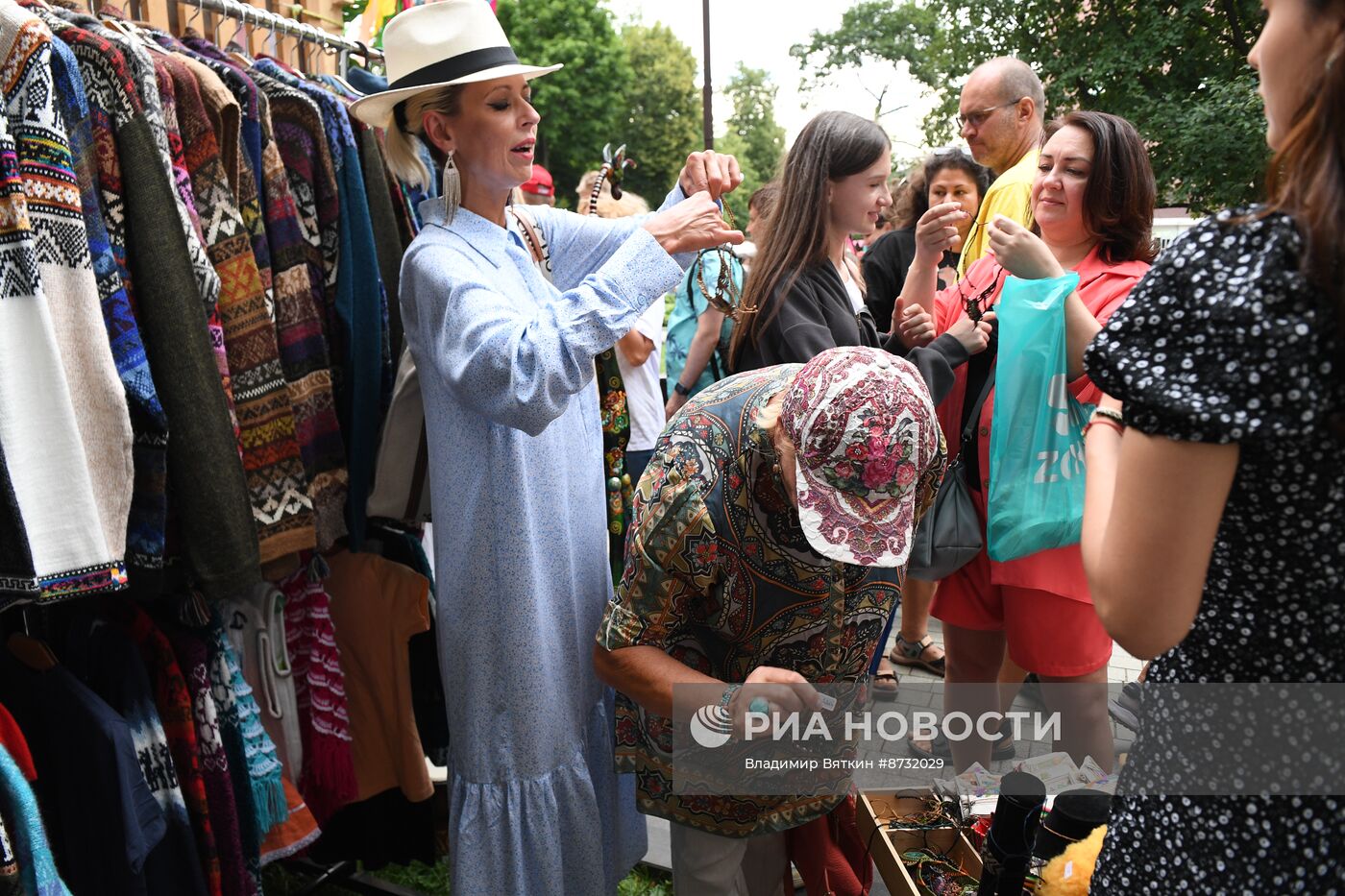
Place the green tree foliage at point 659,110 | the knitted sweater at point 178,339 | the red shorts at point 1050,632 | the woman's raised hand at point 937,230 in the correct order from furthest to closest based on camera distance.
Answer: the green tree foliage at point 659,110
the woman's raised hand at point 937,230
the red shorts at point 1050,632
the knitted sweater at point 178,339

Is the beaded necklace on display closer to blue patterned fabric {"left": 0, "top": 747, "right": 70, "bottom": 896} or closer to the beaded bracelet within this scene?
the beaded bracelet

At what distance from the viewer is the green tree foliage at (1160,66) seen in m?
7.01

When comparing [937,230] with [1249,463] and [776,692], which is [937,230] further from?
[1249,463]

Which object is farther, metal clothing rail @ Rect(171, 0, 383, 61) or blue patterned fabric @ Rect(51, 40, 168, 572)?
metal clothing rail @ Rect(171, 0, 383, 61)

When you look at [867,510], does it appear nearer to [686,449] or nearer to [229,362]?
[686,449]

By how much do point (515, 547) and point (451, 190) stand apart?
2.39ft

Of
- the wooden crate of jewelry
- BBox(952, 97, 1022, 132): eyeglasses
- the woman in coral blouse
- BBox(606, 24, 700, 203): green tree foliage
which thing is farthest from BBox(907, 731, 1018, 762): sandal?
BBox(606, 24, 700, 203): green tree foliage

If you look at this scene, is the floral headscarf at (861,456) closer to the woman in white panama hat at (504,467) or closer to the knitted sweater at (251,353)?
the woman in white panama hat at (504,467)

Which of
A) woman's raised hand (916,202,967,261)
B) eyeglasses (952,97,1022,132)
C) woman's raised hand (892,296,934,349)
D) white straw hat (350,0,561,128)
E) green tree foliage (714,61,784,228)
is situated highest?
white straw hat (350,0,561,128)

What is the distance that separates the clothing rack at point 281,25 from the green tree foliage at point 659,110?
103 ft

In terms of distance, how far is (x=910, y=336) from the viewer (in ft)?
8.85

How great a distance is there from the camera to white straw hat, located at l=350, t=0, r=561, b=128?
6.55ft

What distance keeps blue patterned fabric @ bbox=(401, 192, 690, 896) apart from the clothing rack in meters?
0.70

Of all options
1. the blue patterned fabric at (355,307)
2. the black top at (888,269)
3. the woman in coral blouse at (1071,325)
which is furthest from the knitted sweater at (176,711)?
the black top at (888,269)
